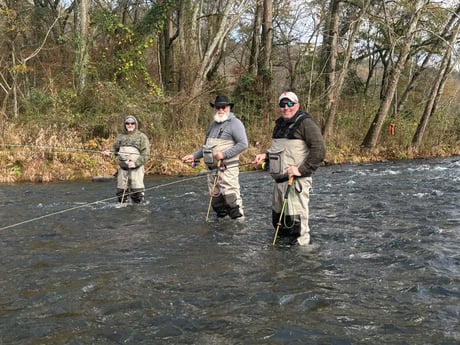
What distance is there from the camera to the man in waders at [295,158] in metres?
6.29

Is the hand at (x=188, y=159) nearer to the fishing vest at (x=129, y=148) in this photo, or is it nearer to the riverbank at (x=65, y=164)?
the fishing vest at (x=129, y=148)

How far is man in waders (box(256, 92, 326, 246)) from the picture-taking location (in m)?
6.29

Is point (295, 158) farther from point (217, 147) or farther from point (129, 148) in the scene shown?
point (129, 148)

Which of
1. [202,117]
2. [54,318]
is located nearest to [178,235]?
[54,318]

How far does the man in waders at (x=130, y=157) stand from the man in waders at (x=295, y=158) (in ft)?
13.0

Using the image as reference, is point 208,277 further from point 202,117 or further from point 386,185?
point 202,117

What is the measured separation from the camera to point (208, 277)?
5348mm

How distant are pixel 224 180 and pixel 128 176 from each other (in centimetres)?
296

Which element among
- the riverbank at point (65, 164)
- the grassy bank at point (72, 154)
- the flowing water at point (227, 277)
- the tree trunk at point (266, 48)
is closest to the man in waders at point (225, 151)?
the flowing water at point (227, 277)

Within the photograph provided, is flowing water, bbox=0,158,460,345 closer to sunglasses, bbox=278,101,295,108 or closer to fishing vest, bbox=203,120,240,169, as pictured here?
fishing vest, bbox=203,120,240,169

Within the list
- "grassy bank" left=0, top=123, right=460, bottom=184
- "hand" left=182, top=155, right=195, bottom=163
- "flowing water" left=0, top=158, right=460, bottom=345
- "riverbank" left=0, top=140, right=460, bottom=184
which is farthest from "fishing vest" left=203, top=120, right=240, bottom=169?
"grassy bank" left=0, top=123, right=460, bottom=184

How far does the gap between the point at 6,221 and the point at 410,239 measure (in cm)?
698

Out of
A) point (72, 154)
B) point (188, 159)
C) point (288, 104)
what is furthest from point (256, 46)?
point (288, 104)

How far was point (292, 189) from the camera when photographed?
652cm
